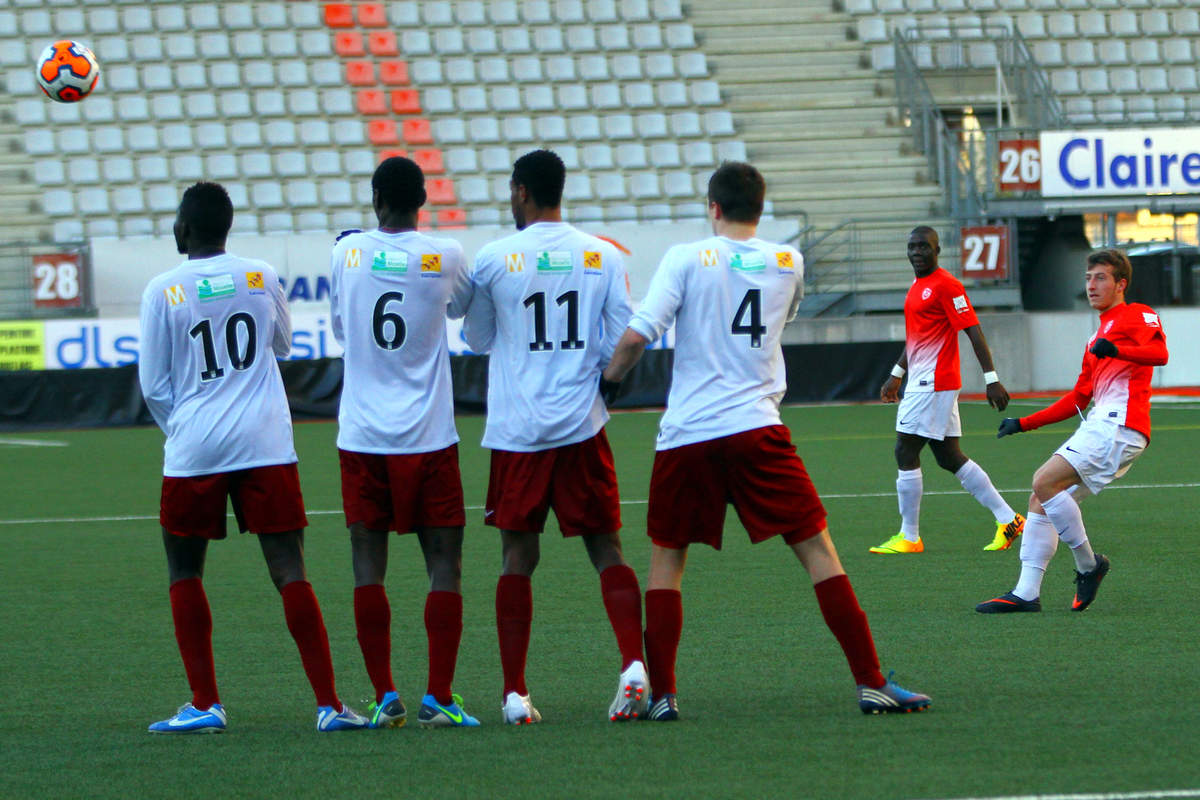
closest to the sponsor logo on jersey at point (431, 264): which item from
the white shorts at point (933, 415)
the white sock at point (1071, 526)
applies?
the white sock at point (1071, 526)

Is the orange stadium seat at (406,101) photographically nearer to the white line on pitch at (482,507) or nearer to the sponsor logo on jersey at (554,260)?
the white line on pitch at (482,507)

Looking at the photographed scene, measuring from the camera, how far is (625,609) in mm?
5199

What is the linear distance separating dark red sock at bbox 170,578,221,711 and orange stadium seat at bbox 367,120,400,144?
22.0 metres

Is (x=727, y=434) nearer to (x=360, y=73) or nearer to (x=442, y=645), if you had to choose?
(x=442, y=645)

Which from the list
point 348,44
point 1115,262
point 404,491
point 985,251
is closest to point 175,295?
point 404,491

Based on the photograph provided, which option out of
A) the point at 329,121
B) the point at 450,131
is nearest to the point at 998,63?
the point at 450,131

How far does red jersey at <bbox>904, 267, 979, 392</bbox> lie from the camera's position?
951 centimetres

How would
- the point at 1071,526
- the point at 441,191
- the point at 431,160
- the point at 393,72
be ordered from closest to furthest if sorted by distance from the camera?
1. the point at 1071,526
2. the point at 441,191
3. the point at 431,160
4. the point at 393,72

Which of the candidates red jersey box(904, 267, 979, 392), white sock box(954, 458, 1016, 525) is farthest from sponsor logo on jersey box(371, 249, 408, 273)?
white sock box(954, 458, 1016, 525)

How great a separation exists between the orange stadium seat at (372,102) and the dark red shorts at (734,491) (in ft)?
74.9

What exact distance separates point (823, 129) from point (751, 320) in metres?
23.7

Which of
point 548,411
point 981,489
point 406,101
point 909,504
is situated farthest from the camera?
point 406,101

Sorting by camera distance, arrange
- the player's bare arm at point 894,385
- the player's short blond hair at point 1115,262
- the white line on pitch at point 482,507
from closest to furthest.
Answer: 1. the player's short blond hair at point 1115,262
2. the player's bare arm at point 894,385
3. the white line on pitch at point 482,507

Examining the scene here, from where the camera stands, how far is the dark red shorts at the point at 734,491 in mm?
5047
